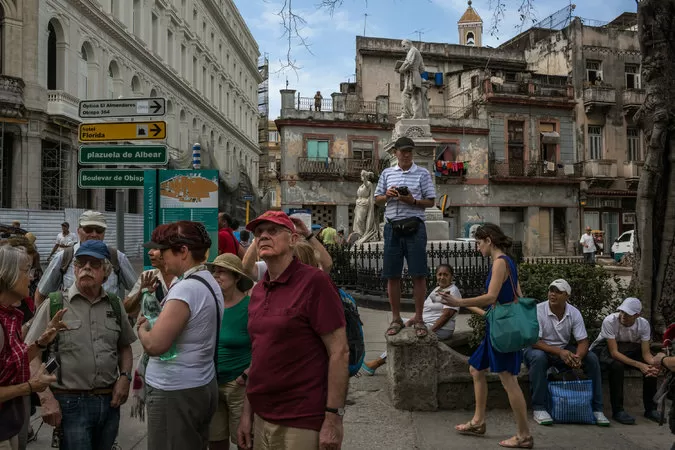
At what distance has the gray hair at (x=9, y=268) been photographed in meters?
2.78

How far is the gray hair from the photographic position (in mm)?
2775

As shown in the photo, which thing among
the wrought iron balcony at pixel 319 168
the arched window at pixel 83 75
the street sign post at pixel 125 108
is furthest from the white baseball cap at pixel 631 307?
the wrought iron balcony at pixel 319 168

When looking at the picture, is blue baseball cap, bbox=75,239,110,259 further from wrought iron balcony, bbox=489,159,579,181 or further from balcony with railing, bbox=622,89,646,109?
balcony with railing, bbox=622,89,646,109

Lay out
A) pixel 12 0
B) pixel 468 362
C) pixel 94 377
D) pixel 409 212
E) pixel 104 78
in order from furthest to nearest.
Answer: pixel 104 78 < pixel 12 0 < pixel 409 212 < pixel 468 362 < pixel 94 377

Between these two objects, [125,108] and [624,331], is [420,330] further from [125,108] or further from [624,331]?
[125,108]

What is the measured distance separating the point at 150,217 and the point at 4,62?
16996 mm

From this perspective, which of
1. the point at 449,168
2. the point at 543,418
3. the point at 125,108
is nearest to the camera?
the point at 543,418

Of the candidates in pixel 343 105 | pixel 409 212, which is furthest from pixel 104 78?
pixel 409 212

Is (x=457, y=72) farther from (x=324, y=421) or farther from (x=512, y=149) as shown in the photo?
(x=324, y=421)

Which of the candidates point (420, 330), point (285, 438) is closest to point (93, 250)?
point (285, 438)

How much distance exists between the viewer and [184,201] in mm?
7879

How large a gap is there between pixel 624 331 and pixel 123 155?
612 centimetres

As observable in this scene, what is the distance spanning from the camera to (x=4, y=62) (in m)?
20.3

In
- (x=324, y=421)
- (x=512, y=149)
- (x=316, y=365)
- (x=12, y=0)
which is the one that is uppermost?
(x=12, y=0)
